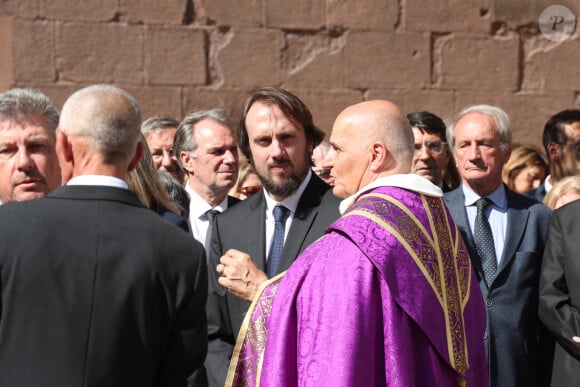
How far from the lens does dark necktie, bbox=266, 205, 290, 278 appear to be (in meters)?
4.96

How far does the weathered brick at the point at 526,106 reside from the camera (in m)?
9.19

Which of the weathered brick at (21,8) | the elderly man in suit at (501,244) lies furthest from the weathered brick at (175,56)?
the elderly man in suit at (501,244)

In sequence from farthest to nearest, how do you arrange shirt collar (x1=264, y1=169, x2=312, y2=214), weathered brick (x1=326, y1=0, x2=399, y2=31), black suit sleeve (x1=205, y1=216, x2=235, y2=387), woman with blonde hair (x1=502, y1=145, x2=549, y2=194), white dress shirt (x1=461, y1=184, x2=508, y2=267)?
weathered brick (x1=326, y1=0, x2=399, y2=31) → woman with blonde hair (x1=502, y1=145, x2=549, y2=194) → white dress shirt (x1=461, y1=184, x2=508, y2=267) → shirt collar (x1=264, y1=169, x2=312, y2=214) → black suit sleeve (x1=205, y1=216, x2=235, y2=387)

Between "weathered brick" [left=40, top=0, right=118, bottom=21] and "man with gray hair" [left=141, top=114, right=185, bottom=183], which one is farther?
"weathered brick" [left=40, top=0, right=118, bottom=21]

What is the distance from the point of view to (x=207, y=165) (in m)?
6.54

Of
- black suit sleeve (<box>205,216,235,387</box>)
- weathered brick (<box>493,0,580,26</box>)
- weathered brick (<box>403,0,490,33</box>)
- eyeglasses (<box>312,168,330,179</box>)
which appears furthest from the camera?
weathered brick (<box>493,0,580,26</box>)

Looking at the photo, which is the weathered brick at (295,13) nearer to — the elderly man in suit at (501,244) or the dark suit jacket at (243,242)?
the elderly man in suit at (501,244)

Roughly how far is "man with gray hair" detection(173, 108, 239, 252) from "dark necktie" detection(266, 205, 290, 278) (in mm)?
1312

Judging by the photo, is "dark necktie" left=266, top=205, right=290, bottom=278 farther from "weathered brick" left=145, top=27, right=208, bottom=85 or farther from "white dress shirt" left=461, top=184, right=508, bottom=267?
"weathered brick" left=145, top=27, right=208, bottom=85

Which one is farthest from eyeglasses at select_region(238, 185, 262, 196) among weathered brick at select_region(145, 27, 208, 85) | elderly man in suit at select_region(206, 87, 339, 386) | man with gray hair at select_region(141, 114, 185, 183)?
elderly man in suit at select_region(206, 87, 339, 386)

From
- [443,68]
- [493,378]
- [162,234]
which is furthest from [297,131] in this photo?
[443,68]

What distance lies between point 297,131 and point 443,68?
407 cm

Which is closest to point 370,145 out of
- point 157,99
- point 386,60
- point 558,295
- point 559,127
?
point 558,295

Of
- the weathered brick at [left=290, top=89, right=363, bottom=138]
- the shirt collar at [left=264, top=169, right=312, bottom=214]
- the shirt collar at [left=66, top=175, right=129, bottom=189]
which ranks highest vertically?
the shirt collar at [left=66, top=175, right=129, bottom=189]
